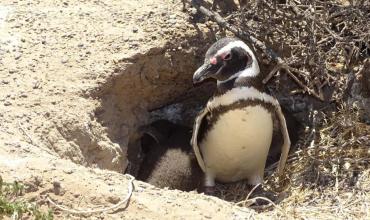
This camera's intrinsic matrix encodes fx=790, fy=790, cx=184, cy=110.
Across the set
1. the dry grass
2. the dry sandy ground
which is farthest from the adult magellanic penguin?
the dry sandy ground

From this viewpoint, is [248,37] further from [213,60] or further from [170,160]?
[170,160]

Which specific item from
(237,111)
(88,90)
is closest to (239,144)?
(237,111)

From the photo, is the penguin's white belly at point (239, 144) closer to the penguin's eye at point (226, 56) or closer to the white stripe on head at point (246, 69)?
the white stripe on head at point (246, 69)

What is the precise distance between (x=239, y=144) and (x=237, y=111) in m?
0.29

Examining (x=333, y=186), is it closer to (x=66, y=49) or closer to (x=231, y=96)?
(x=231, y=96)

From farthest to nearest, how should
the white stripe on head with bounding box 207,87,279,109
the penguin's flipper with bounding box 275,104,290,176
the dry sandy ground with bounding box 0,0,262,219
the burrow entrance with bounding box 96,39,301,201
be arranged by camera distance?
1. the burrow entrance with bounding box 96,39,301,201
2. the penguin's flipper with bounding box 275,104,290,176
3. the white stripe on head with bounding box 207,87,279,109
4. the dry sandy ground with bounding box 0,0,262,219

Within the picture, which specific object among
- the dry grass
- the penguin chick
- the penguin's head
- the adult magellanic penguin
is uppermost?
the penguin's head

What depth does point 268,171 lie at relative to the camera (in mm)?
5715

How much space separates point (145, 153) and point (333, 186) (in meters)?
1.59

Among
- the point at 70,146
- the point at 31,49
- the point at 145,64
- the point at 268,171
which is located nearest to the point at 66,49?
the point at 31,49

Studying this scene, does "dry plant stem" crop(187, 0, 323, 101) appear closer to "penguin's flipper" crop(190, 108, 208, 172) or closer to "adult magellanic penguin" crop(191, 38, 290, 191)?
"adult magellanic penguin" crop(191, 38, 290, 191)

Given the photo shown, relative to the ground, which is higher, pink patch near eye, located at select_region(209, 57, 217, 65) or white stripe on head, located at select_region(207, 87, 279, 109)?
pink patch near eye, located at select_region(209, 57, 217, 65)

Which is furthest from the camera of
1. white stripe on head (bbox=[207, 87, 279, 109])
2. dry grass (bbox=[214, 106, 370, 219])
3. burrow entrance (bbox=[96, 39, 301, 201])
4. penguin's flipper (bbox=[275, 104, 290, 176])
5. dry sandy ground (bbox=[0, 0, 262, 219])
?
burrow entrance (bbox=[96, 39, 301, 201])

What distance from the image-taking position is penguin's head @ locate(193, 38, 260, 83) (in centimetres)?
491
